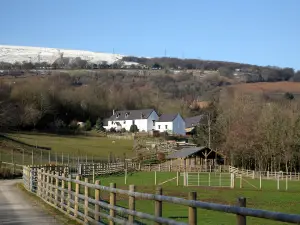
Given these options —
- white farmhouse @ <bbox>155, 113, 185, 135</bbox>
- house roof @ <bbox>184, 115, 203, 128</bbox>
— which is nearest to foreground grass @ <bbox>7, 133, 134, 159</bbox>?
white farmhouse @ <bbox>155, 113, 185, 135</bbox>

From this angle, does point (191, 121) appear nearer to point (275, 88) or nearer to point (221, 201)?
point (275, 88)

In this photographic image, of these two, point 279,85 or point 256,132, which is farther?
point 279,85

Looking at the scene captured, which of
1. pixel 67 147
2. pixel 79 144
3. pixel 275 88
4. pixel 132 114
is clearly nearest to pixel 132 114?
pixel 132 114

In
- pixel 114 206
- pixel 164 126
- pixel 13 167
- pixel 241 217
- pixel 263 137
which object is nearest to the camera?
pixel 241 217

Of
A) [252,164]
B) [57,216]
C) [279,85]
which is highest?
[279,85]

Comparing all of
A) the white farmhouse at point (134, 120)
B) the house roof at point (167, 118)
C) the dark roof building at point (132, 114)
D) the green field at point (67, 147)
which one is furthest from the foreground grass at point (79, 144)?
the dark roof building at point (132, 114)

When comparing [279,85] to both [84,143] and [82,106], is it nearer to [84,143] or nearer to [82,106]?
[82,106]

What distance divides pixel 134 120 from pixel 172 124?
41.8 ft

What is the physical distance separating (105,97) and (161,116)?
2171 cm

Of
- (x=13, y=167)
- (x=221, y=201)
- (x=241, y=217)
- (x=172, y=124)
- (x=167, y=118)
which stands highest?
(x=241, y=217)

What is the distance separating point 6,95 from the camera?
116 m

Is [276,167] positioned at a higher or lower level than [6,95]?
lower

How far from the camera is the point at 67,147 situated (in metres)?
87.4

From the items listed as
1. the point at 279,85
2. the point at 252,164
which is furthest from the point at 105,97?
the point at 252,164
